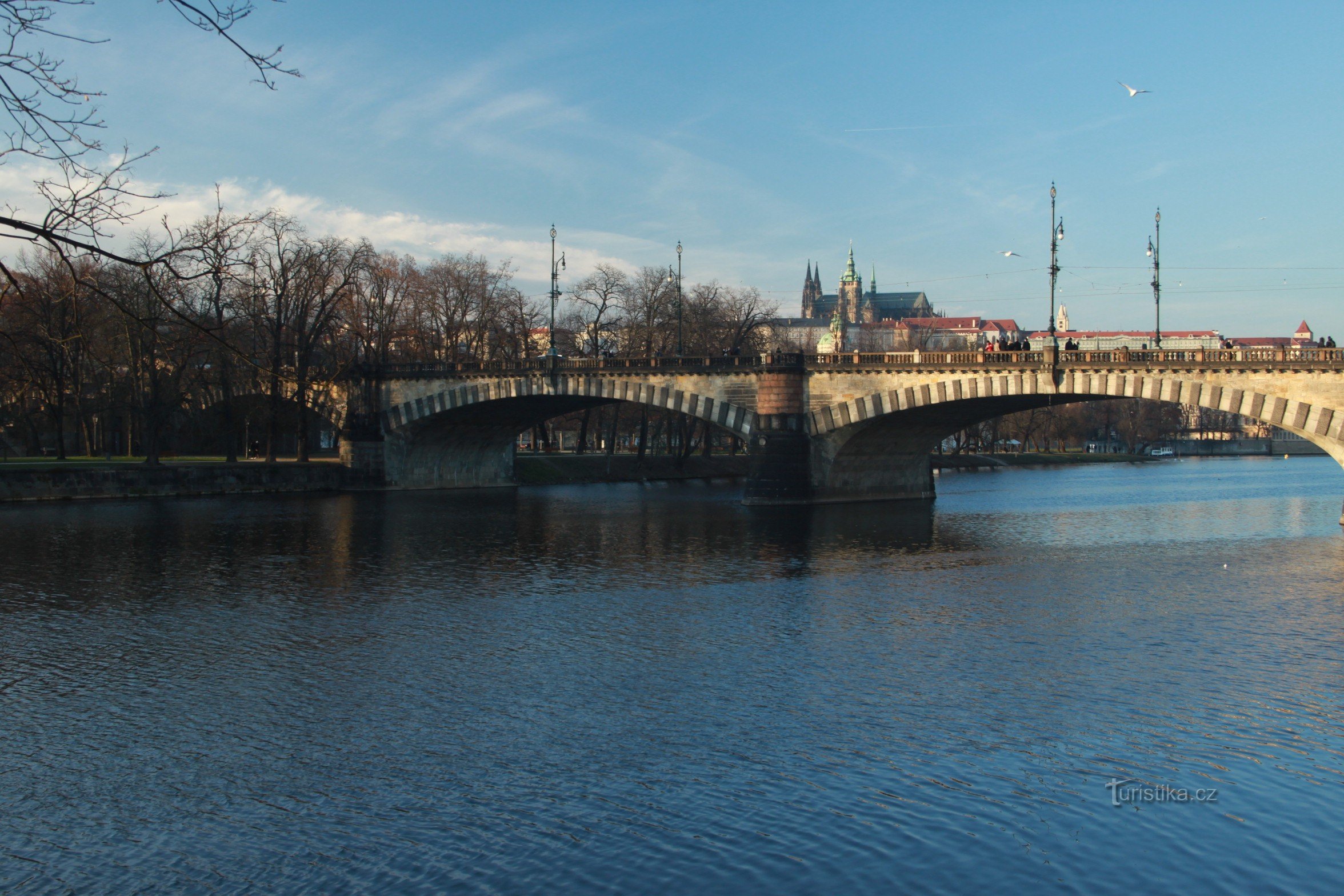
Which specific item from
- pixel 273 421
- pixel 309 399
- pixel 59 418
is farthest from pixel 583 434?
pixel 59 418

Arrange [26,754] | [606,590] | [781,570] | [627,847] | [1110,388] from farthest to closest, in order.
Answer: [1110,388] < [781,570] < [606,590] < [26,754] < [627,847]

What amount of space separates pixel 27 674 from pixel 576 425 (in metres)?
91.5

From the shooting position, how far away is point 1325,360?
3909cm

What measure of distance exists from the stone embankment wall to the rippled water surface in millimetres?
22042

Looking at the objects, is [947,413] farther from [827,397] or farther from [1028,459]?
[1028,459]

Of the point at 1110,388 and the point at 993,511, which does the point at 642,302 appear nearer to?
the point at 993,511

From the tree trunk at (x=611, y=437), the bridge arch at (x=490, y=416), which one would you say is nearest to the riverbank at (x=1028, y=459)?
the tree trunk at (x=611, y=437)

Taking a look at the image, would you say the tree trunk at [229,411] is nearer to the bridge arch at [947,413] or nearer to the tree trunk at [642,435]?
the tree trunk at [642,435]

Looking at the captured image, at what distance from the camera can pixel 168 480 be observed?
56031 millimetres

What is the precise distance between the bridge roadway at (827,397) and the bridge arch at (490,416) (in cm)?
9

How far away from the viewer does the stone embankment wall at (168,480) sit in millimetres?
51438

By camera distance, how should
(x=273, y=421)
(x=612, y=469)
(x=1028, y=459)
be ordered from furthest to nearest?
(x=1028, y=459)
(x=612, y=469)
(x=273, y=421)

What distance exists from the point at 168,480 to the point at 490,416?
1665cm

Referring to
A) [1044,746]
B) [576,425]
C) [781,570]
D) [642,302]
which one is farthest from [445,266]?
[1044,746]
